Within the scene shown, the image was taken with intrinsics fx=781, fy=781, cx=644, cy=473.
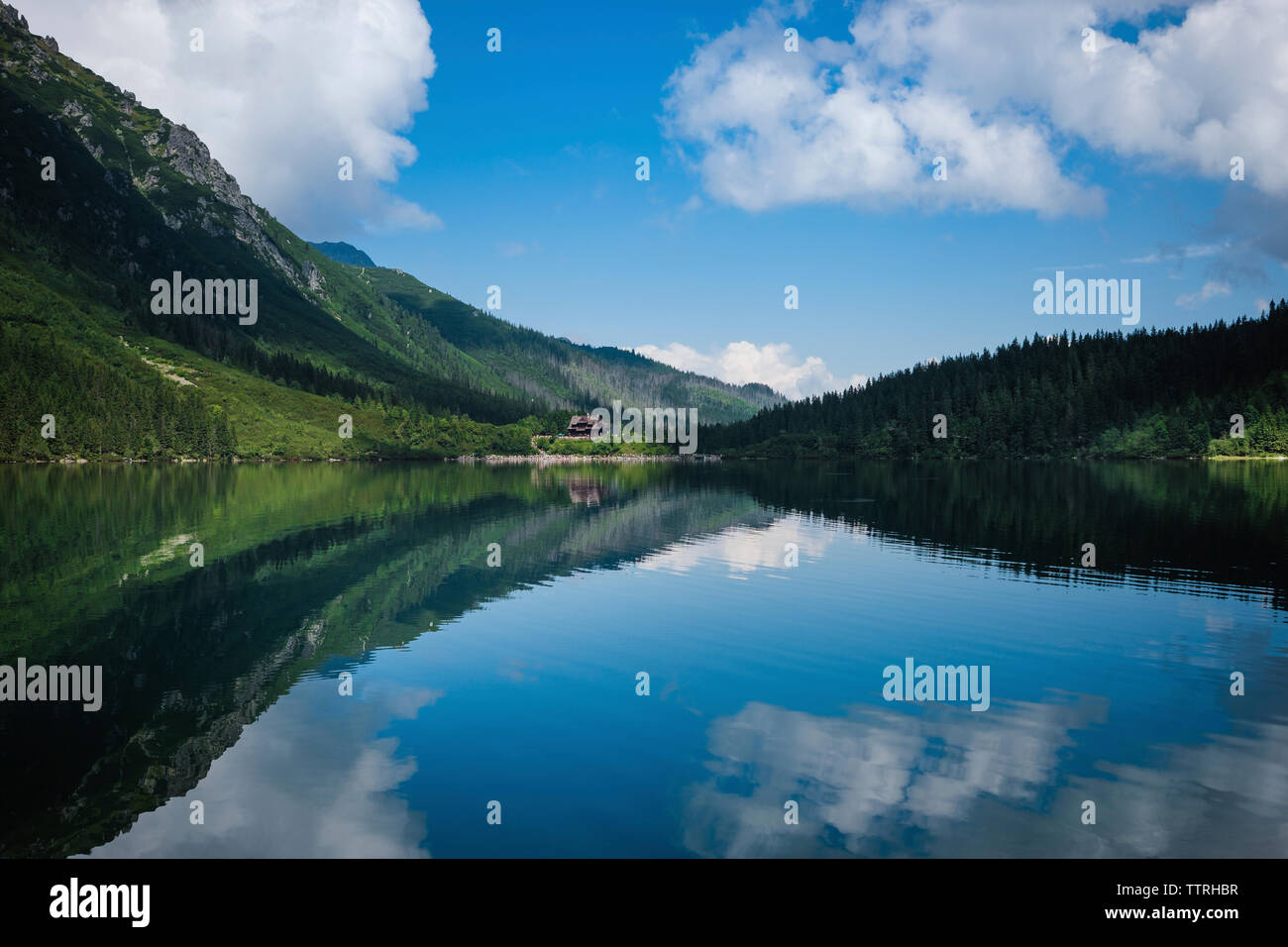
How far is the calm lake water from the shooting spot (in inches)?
589

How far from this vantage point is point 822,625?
3181cm

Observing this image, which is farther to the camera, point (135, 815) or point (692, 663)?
point (692, 663)

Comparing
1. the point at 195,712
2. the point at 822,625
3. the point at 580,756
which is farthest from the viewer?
the point at 822,625

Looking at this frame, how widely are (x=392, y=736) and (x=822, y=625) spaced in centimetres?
1828

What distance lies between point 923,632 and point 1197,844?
618 inches

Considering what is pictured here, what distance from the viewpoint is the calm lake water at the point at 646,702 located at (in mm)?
14961

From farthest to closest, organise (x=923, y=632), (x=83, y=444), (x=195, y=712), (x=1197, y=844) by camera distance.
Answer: (x=83, y=444), (x=923, y=632), (x=195, y=712), (x=1197, y=844)

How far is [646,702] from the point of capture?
2239cm

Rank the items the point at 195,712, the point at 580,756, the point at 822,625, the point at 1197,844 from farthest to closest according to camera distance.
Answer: the point at 822,625
the point at 195,712
the point at 580,756
the point at 1197,844
